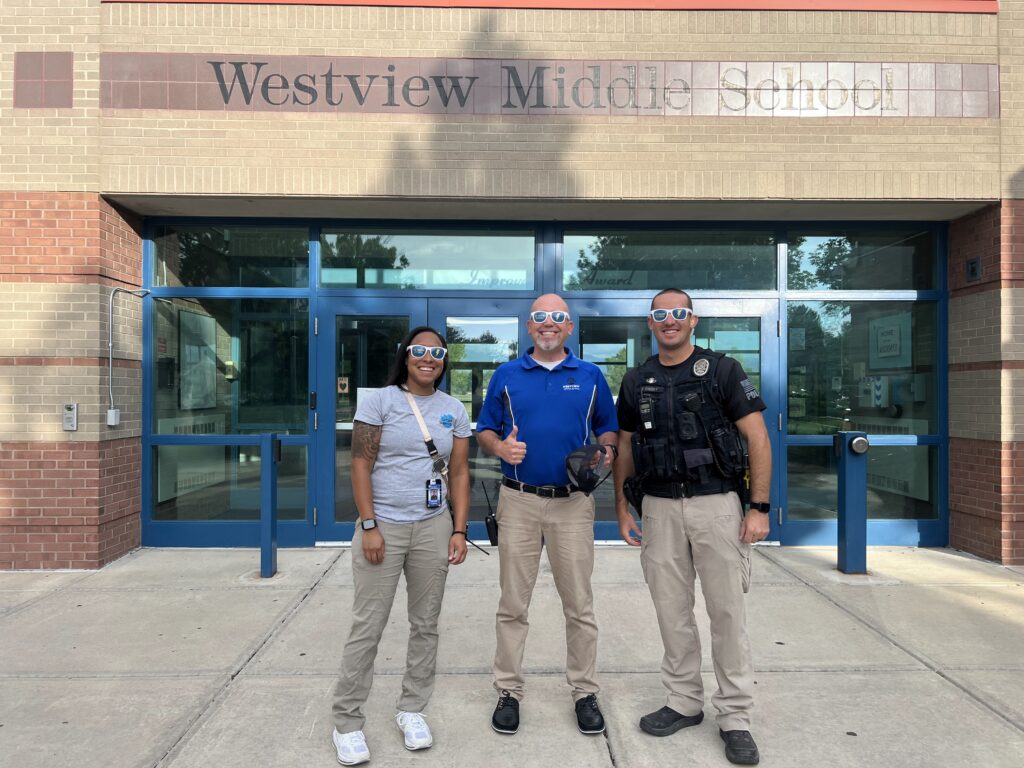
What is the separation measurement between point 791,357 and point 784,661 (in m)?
3.53

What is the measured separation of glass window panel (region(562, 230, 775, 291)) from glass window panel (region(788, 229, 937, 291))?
0.99ft

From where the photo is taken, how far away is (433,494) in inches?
113

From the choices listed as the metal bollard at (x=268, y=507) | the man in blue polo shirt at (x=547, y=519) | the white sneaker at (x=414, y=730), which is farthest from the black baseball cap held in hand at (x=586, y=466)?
the metal bollard at (x=268, y=507)

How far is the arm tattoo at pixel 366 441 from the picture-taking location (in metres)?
2.84

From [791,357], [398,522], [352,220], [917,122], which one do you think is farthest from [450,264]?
[917,122]

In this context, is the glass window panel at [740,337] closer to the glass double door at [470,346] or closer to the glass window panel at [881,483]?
the glass double door at [470,346]

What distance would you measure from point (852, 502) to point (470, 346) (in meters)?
3.73

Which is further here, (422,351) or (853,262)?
(853,262)

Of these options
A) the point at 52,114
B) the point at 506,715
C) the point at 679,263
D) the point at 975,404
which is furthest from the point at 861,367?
the point at 52,114

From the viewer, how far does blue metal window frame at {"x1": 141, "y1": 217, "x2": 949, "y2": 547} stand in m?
6.27

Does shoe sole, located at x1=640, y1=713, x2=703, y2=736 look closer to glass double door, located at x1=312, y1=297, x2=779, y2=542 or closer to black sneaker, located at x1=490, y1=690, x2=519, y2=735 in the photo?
black sneaker, located at x1=490, y1=690, x2=519, y2=735

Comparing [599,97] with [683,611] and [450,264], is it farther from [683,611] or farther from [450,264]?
[683,611]

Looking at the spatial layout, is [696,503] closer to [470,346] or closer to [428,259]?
[470,346]

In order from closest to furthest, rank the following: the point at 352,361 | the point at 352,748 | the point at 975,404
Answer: the point at 352,748, the point at 975,404, the point at 352,361
